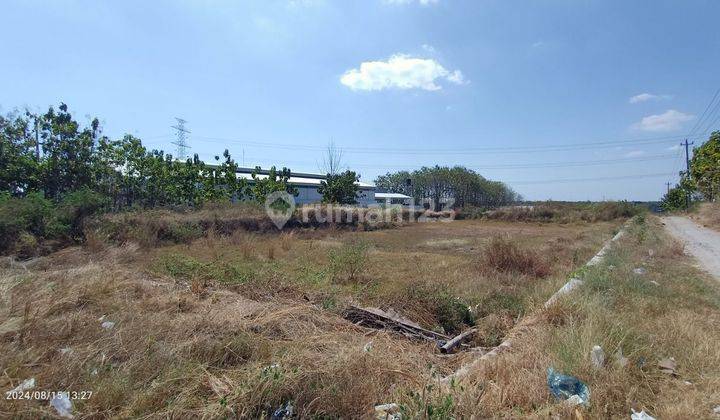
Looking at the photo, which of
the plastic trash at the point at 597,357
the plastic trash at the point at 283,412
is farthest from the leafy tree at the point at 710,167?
the plastic trash at the point at 283,412

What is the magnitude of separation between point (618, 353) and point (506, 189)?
202 feet

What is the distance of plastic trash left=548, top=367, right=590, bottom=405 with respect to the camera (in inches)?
107

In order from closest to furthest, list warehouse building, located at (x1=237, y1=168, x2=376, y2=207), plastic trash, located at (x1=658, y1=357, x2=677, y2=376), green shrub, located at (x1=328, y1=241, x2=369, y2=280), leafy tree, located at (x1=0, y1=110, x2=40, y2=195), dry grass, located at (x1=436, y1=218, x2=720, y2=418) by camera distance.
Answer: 1. dry grass, located at (x1=436, y1=218, x2=720, y2=418)
2. plastic trash, located at (x1=658, y1=357, x2=677, y2=376)
3. green shrub, located at (x1=328, y1=241, x2=369, y2=280)
4. leafy tree, located at (x1=0, y1=110, x2=40, y2=195)
5. warehouse building, located at (x1=237, y1=168, x2=376, y2=207)

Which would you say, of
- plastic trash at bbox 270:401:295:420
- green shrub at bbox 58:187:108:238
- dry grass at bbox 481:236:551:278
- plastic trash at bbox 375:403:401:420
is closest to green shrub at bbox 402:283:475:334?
plastic trash at bbox 375:403:401:420

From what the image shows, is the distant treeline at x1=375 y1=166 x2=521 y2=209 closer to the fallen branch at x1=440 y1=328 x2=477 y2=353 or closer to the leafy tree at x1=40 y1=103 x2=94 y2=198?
the leafy tree at x1=40 y1=103 x2=94 y2=198

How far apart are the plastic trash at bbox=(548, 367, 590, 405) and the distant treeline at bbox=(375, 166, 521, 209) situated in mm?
45908

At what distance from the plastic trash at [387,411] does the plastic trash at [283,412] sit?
1.94 ft

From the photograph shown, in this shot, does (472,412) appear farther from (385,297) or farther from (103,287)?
(103,287)

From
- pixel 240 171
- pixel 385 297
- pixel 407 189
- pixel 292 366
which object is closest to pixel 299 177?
pixel 240 171

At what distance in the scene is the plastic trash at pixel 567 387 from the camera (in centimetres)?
272

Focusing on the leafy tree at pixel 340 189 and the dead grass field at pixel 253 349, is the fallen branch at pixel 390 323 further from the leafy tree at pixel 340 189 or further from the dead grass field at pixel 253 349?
the leafy tree at pixel 340 189

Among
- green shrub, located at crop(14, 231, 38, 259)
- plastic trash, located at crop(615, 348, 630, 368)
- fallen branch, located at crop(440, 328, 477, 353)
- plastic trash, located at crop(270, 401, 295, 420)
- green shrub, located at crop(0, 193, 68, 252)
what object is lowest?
Result: fallen branch, located at crop(440, 328, 477, 353)

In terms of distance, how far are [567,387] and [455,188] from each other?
48.9m

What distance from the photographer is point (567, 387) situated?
2787 millimetres
